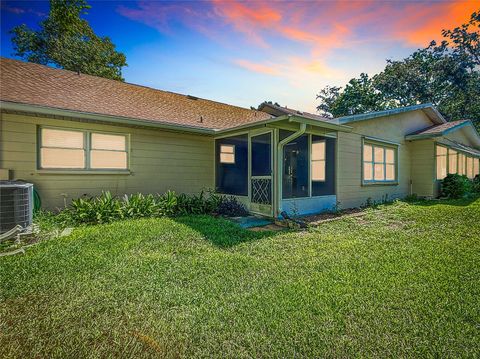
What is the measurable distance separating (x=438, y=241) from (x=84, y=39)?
25.4 metres

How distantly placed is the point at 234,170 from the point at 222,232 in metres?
3.33

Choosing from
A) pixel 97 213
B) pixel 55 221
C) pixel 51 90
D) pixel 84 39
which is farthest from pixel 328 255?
pixel 84 39

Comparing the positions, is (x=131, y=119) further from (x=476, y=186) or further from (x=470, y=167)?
(x=470, y=167)

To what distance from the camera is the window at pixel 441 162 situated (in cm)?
1162

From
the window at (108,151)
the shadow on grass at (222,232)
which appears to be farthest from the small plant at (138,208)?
the window at (108,151)

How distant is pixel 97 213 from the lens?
5.96 metres

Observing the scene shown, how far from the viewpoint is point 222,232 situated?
5398 mm

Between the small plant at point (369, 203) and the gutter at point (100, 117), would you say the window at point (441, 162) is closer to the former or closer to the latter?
the small plant at point (369, 203)

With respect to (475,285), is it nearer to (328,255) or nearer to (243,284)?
(328,255)

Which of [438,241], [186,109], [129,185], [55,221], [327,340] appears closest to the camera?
[327,340]

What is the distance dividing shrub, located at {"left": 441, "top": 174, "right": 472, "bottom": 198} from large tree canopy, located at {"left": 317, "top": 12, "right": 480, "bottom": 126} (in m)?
16.6

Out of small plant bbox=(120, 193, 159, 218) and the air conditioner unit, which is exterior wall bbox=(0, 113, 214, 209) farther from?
the air conditioner unit

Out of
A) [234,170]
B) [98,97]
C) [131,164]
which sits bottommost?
[234,170]

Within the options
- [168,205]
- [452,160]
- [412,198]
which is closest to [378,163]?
[412,198]
